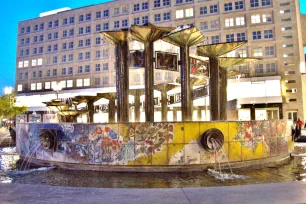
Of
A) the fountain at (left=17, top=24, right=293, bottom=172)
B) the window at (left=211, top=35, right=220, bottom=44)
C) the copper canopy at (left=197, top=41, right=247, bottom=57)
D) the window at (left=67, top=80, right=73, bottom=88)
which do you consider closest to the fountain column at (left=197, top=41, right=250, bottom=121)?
the copper canopy at (left=197, top=41, right=247, bottom=57)

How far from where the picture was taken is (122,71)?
1145 cm

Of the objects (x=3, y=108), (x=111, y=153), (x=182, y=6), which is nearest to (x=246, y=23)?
(x=182, y=6)

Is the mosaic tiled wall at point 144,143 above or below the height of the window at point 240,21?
below

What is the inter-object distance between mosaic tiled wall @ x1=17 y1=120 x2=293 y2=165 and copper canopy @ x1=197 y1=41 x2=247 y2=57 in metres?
4.32

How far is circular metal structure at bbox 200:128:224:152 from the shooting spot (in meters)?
9.02

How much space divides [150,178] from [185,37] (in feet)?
21.2

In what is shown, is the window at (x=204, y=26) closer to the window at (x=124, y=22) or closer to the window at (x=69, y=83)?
the window at (x=124, y=22)

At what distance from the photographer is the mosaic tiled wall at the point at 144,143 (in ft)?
29.2

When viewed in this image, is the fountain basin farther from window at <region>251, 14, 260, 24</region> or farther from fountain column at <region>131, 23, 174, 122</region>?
window at <region>251, 14, 260, 24</region>

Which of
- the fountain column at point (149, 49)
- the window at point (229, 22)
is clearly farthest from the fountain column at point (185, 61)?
the window at point (229, 22)

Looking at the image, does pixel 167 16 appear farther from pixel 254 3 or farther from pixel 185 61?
pixel 185 61

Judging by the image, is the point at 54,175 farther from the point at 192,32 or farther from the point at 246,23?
the point at 246,23

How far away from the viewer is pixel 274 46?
40781 mm

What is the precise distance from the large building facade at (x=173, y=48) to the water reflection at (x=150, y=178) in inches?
774
